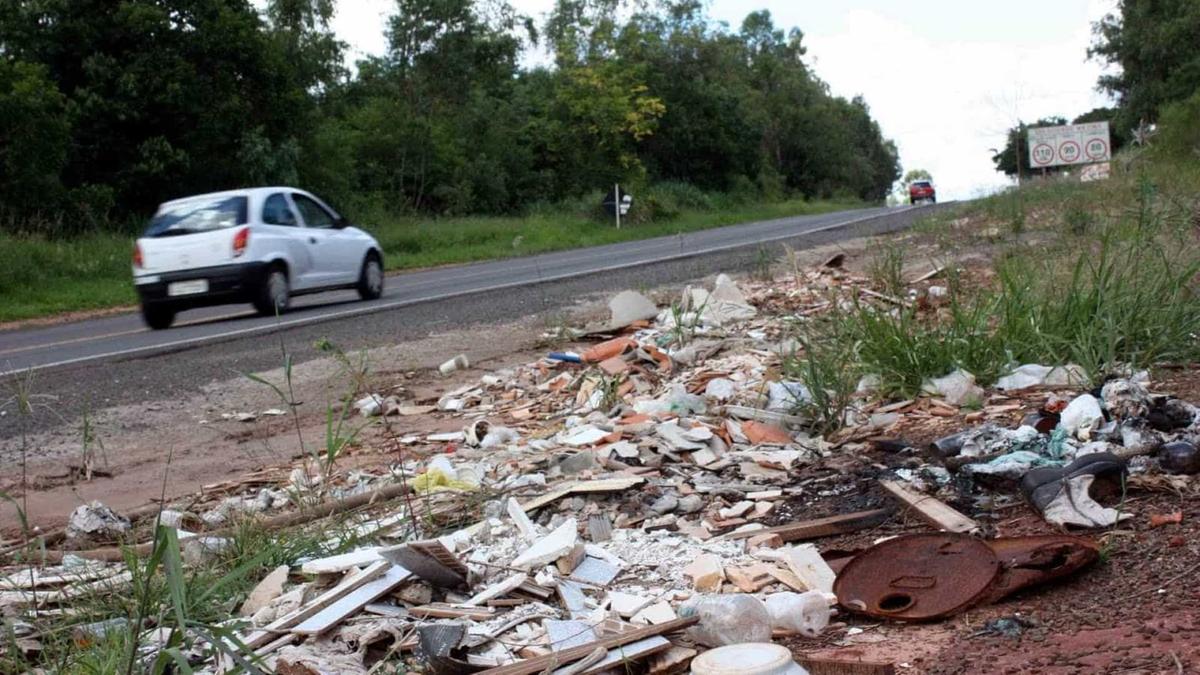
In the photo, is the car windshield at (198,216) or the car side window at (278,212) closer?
the car windshield at (198,216)

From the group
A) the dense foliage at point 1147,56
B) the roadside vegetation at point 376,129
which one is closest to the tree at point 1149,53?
the dense foliage at point 1147,56

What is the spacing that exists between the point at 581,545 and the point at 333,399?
4.65 metres

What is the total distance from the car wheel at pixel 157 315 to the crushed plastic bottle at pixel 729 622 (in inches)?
483

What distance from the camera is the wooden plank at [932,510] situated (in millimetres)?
4574

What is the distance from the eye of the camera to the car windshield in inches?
594

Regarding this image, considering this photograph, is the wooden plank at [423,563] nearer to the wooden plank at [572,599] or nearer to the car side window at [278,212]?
the wooden plank at [572,599]

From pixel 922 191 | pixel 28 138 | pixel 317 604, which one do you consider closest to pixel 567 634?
pixel 317 604

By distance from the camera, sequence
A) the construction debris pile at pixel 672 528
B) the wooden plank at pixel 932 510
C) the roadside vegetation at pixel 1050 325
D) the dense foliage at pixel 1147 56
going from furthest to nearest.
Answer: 1. the dense foliage at pixel 1147 56
2. the roadside vegetation at pixel 1050 325
3. the wooden plank at pixel 932 510
4. the construction debris pile at pixel 672 528

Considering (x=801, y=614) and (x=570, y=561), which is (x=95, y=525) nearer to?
(x=570, y=561)

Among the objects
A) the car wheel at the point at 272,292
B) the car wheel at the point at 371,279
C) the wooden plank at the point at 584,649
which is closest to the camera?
the wooden plank at the point at 584,649

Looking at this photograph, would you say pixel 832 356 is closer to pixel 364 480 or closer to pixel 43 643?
pixel 364 480

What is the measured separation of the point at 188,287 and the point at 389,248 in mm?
14566

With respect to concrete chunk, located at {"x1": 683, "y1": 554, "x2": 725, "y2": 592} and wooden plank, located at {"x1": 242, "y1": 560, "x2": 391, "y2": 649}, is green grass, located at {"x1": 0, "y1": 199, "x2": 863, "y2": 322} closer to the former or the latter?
concrete chunk, located at {"x1": 683, "y1": 554, "x2": 725, "y2": 592}

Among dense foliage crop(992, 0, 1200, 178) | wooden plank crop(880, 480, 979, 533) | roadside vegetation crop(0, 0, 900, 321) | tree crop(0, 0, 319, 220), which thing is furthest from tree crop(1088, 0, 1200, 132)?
wooden plank crop(880, 480, 979, 533)
